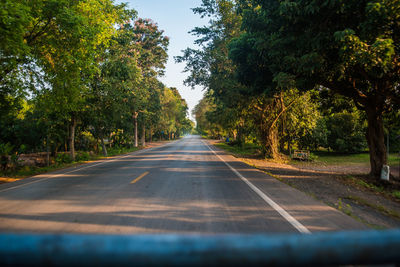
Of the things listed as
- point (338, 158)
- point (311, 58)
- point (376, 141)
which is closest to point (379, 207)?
point (311, 58)

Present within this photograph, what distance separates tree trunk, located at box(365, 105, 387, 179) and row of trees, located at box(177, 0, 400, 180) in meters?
0.04

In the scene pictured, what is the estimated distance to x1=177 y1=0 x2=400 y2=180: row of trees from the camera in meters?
6.81

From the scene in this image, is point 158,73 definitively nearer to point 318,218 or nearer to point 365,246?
point 318,218

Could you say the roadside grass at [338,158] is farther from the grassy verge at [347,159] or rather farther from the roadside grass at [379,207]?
the roadside grass at [379,207]

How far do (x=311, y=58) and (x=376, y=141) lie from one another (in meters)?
6.01

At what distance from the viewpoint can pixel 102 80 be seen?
1928 centimetres

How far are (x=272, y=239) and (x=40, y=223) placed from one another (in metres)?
5.09

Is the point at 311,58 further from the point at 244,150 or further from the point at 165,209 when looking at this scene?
the point at 244,150

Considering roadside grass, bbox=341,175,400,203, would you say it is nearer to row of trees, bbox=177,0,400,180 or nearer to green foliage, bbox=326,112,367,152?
row of trees, bbox=177,0,400,180

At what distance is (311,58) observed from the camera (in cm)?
772

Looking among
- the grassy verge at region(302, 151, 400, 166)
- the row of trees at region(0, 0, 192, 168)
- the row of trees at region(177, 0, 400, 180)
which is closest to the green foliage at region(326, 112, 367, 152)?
the grassy verge at region(302, 151, 400, 166)

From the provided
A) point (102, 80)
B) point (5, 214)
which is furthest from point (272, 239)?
point (102, 80)

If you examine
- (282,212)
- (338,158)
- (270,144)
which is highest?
(270,144)

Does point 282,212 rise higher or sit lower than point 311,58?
lower
